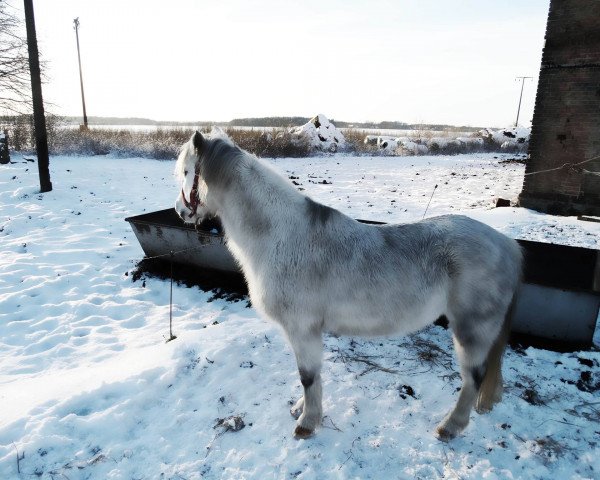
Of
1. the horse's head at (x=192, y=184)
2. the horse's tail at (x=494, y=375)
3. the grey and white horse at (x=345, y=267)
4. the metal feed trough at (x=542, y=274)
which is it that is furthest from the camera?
the metal feed trough at (x=542, y=274)

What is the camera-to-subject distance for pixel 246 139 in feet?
78.0

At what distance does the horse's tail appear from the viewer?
2871 mm

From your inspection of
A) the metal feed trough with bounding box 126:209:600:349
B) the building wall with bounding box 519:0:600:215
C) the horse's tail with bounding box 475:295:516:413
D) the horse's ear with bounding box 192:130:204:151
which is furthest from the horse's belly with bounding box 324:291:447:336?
the building wall with bounding box 519:0:600:215

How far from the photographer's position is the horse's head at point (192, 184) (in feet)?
9.08

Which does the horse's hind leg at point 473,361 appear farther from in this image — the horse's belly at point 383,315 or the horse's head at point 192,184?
the horse's head at point 192,184

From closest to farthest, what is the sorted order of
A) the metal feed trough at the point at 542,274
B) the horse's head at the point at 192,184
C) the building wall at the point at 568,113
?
the horse's head at the point at 192,184, the metal feed trough at the point at 542,274, the building wall at the point at 568,113

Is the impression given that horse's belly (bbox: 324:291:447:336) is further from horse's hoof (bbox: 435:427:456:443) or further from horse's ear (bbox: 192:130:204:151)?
horse's ear (bbox: 192:130:204:151)

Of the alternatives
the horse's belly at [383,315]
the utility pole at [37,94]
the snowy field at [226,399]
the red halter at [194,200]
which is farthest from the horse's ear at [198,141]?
the utility pole at [37,94]

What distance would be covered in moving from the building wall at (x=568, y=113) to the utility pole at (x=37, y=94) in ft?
44.5

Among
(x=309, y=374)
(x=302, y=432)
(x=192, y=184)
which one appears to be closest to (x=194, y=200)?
(x=192, y=184)

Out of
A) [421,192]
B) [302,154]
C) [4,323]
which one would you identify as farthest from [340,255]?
[302,154]

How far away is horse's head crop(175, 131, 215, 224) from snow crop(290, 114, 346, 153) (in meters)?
22.5

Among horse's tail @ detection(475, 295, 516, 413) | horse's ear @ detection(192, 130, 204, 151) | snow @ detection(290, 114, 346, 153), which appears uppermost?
snow @ detection(290, 114, 346, 153)

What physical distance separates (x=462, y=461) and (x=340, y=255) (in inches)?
67.0
